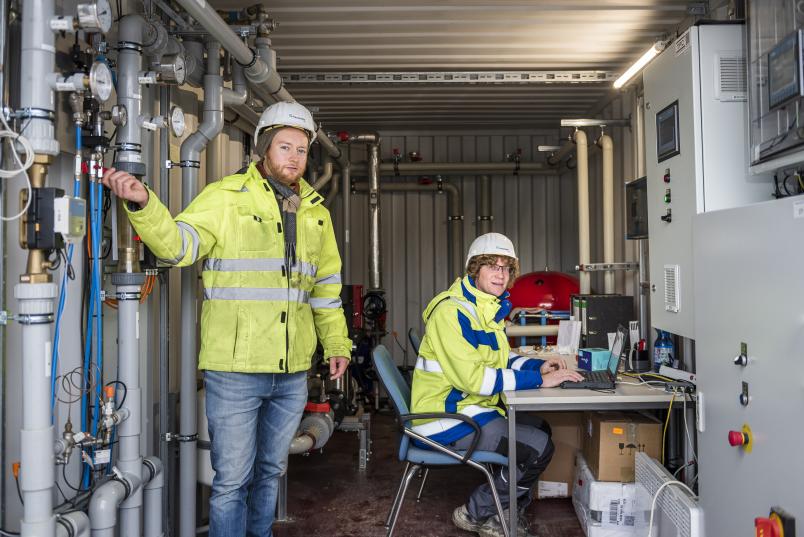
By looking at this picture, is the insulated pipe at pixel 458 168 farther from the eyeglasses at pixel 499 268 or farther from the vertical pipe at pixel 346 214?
the eyeglasses at pixel 499 268

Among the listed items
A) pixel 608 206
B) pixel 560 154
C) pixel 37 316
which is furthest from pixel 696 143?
pixel 560 154

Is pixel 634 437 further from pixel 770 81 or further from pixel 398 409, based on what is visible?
pixel 770 81

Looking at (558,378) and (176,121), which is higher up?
(176,121)

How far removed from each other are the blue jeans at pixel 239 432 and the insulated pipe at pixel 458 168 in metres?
4.27

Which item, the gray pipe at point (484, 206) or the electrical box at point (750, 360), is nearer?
the electrical box at point (750, 360)

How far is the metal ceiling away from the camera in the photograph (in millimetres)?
3691

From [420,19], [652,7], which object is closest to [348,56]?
[420,19]

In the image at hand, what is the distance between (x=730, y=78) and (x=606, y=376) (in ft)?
4.99

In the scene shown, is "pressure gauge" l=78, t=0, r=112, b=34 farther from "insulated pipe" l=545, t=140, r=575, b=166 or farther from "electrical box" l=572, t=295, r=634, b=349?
"insulated pipe" l=545, t=140, r=575, b=166

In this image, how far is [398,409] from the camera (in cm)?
296

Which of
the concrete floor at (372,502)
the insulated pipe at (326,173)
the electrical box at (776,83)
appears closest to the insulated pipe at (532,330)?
Result: the concrete floor at (372,502)

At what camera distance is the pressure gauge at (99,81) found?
1.96 meters

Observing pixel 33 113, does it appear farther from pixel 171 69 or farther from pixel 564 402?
pixel 564 402

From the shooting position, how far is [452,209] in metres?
6.99
